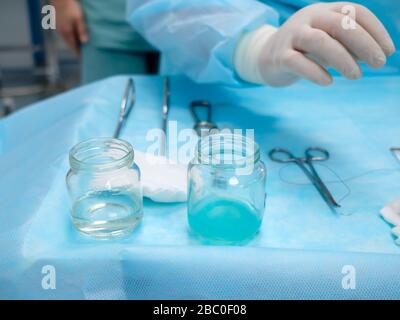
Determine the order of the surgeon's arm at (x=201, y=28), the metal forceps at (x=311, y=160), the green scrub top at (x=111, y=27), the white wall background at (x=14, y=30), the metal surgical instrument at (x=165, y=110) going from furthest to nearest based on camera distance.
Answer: the white wall background at (x=14, y=30)
the green scrub top at (x=111, y=27)
the surgeon's arm at (x=201, y=28)
the metal surgical instrument at (x=165, y=110)
the metal forceps at (x=311, y=160)

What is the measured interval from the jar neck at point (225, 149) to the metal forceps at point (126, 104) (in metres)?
0.28

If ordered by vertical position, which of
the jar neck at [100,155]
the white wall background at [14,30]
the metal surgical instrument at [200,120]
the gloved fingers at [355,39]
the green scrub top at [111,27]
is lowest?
the white wall background at [14,30]

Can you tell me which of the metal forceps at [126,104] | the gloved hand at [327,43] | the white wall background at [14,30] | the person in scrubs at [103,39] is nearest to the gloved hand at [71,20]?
the person in scrubs at [103,39]

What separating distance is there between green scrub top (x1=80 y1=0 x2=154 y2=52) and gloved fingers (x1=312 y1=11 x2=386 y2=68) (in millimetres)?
823

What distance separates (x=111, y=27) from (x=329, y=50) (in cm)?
91

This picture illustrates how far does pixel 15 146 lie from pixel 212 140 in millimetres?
521

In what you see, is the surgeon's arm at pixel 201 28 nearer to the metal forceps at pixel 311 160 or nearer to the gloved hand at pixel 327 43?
the gloved hand at pixel 327 43

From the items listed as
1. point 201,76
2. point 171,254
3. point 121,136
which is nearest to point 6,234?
point 171,254

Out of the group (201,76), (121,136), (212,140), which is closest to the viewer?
(212,140)

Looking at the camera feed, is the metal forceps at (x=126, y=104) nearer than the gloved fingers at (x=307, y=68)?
No

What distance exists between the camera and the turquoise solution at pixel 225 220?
2.15 feet

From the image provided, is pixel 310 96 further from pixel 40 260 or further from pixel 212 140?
pixel 40 260

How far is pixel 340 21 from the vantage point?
2.65 ft

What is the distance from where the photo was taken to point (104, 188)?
2.38 ft
